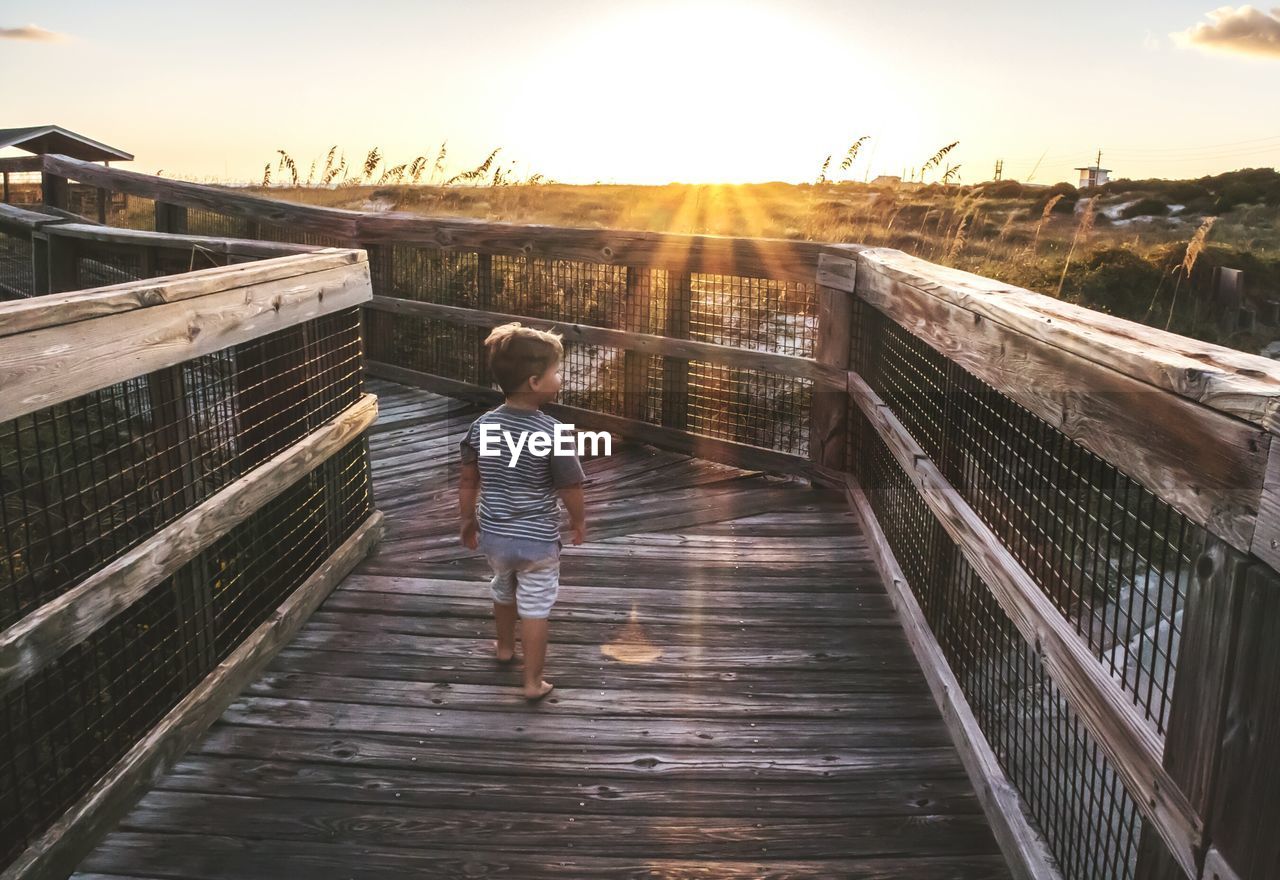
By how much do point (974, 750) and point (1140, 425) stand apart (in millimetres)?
1394

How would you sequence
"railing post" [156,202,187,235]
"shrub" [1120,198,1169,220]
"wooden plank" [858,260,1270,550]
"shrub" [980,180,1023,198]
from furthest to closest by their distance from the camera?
"shrub" [980,180,1023,198] < "shrub" [1120,198,1169,220] < "railing post" [156,202,187,235] < "wooden plank" [858,260,1270,550]

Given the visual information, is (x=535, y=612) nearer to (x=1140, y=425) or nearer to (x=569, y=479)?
(x=569, y=479)

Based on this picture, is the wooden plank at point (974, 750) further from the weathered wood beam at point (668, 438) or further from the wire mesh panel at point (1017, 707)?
the weathered wood beam at point (668, 438)

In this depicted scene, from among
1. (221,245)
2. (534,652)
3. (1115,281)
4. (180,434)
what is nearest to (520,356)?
(534,652)

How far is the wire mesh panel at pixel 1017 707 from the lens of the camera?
2.32 meters

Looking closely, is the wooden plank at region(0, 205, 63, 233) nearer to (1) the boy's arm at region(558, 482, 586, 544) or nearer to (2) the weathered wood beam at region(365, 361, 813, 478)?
(2) the weathered wood beam at region(365, 361, 813, 478)

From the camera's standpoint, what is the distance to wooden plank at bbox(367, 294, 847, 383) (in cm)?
554

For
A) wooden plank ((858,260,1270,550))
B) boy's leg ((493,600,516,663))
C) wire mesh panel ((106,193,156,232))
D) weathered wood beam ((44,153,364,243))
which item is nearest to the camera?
wooden plank ((858,260,1270,550))

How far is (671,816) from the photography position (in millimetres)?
2832

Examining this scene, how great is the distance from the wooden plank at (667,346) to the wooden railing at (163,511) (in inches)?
79.1

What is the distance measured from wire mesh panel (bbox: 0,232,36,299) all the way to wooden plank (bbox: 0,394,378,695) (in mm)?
4822

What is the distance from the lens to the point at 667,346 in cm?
618

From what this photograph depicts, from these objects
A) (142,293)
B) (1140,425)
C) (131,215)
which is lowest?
(1140,425)

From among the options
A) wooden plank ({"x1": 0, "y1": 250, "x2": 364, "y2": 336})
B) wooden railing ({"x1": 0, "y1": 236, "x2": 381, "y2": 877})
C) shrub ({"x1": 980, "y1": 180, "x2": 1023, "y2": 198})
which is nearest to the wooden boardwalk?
wooden railing ({"x1": 0, "y1": 236, "x2": 381, "y2": 877})
